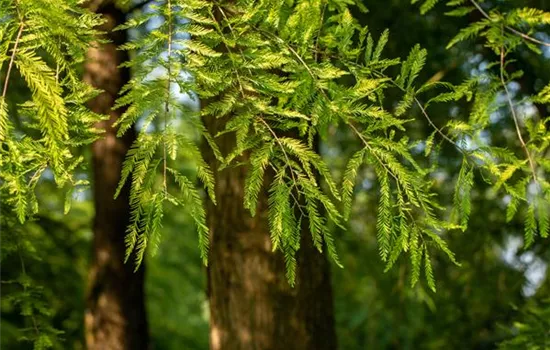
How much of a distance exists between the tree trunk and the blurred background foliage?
0.86 m

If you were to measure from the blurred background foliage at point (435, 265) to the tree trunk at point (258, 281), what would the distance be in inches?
33.7

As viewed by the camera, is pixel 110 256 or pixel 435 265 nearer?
pixel 110 256

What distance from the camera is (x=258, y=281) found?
4129mm

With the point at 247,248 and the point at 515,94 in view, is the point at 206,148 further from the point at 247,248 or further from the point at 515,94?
the point at 515,94

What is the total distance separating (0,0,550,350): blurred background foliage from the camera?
17.5 ft

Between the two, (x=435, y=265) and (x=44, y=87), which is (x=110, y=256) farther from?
(x=44, y=87)

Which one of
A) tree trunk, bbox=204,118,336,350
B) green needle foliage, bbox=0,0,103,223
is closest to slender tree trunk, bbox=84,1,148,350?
tree trunk, bbox=204,118,336,350

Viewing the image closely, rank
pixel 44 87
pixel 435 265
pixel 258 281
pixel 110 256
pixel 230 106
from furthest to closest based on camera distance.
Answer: pixel 435 265
pixel 110 256
pixel 258 281
pixel 230 106
pixel 44 87

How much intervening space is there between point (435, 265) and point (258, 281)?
302 centimetres

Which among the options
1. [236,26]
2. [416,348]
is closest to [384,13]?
[236,26]

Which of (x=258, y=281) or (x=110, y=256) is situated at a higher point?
(x=110, y=256)

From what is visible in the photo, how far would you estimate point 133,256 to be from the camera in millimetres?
5758

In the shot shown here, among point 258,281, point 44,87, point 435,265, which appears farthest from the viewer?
point 435,265

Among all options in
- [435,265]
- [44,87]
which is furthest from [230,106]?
[435,265]
